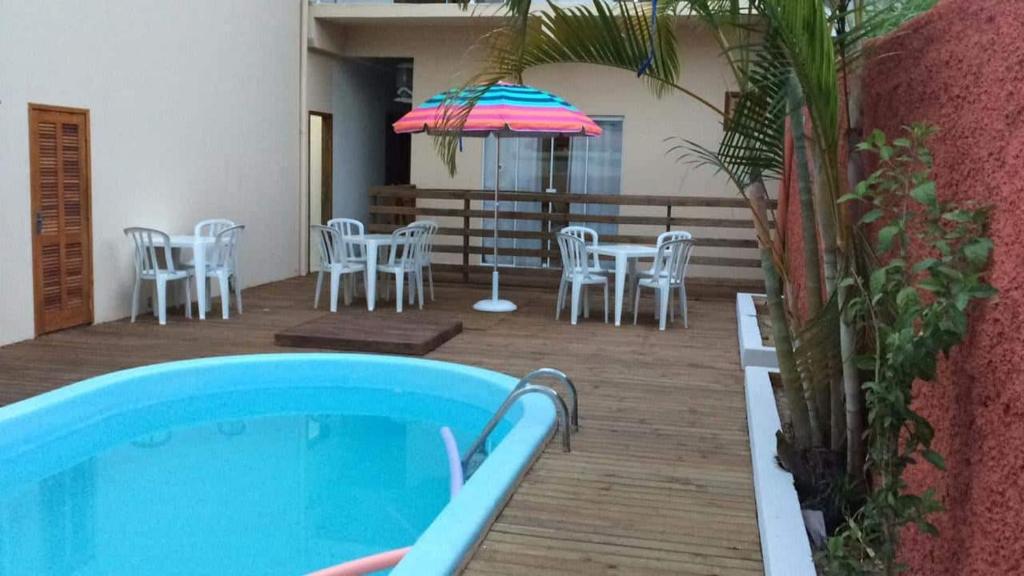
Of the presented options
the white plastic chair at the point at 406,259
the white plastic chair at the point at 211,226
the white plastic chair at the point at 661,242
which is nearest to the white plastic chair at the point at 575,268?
the white plastic chair at the point at 661,242

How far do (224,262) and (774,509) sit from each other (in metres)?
6.42

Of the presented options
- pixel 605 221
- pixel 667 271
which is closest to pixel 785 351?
pixel 667 271

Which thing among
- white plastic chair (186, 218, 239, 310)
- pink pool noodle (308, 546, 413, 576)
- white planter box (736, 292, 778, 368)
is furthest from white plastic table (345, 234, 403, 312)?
pink pool noodle (308, 546, 413, 576)

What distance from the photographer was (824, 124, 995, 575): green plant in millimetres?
2217

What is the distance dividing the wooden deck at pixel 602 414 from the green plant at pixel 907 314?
57cm

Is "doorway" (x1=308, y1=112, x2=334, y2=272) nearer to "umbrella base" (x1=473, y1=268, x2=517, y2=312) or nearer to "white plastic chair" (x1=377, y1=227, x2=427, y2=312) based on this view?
"white plastic chair" (x1=377, y1=227, x2=427, y2=312)

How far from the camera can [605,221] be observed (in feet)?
36.4

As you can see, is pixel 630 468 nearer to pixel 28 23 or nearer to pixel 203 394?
pixel 203 394

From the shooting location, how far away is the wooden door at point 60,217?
285 inches

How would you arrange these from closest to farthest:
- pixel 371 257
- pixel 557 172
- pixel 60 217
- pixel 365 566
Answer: pixel 365 566 < pixel 60 217 < pixel 371 257 < pixel 557 172

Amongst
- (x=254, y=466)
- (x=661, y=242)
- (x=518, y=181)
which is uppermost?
(x=518, y=181)

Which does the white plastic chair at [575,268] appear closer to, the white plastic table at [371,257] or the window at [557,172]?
the white plastic table at [371,257]

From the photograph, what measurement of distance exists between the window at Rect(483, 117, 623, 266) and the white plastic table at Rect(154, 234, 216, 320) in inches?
172

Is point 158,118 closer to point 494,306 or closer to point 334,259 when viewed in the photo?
point 334,259
